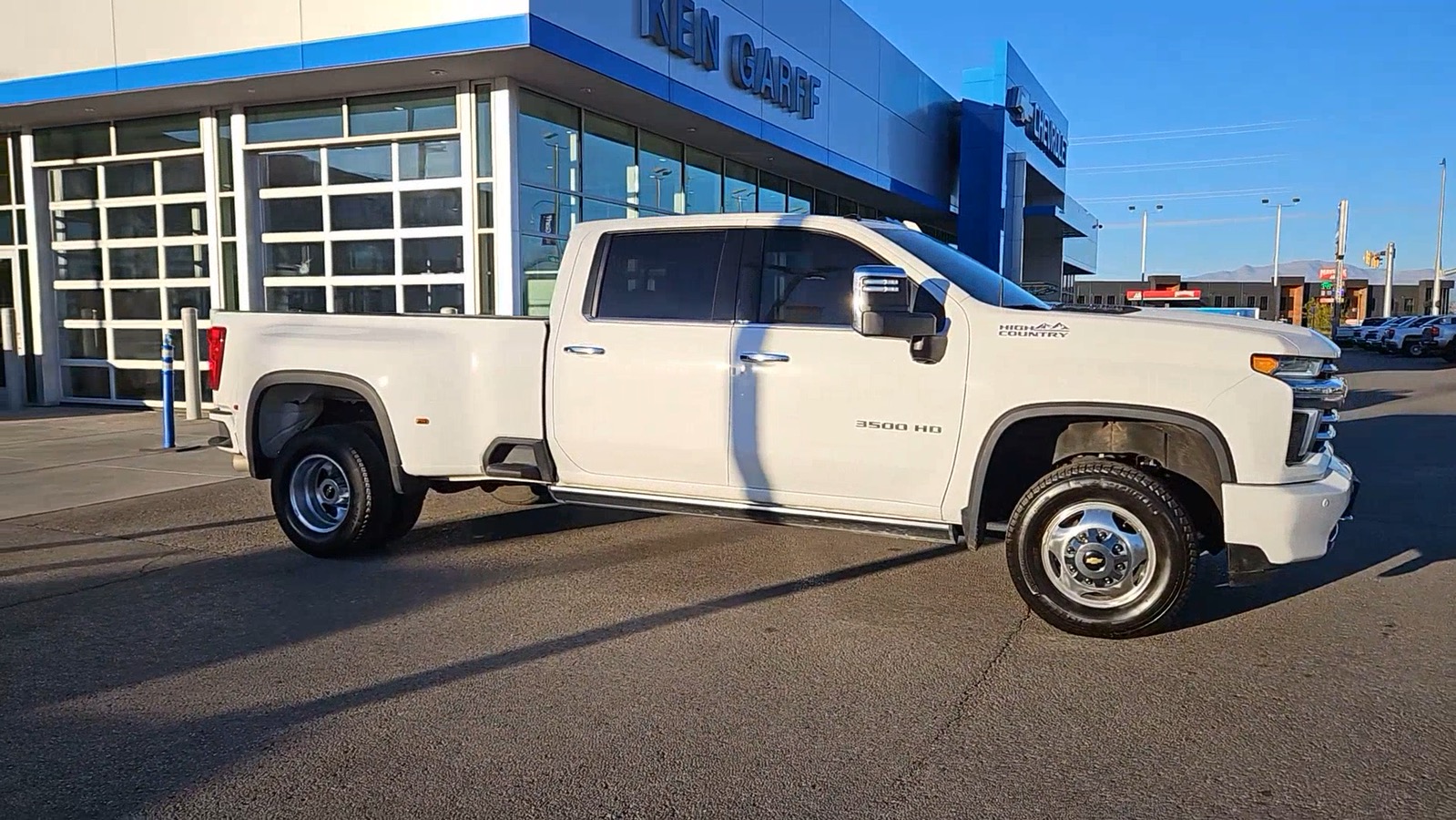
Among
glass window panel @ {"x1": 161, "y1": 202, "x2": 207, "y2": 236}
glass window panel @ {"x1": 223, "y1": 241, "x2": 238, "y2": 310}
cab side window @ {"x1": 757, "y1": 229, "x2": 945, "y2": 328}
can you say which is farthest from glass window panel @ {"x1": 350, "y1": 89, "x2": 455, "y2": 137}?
cab side window @ {"x1": 757, "y1": 229, "x2": 945, "y2": 328}

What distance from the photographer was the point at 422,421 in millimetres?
6340

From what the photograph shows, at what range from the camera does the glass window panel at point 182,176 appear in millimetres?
14758

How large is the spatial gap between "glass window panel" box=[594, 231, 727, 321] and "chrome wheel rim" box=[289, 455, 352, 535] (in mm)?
2092

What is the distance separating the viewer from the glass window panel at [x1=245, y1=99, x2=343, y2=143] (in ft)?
45.4

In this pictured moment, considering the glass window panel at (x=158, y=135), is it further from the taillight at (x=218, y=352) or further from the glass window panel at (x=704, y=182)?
the taillight at (x=218, y=352)

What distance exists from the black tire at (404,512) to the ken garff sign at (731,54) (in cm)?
834

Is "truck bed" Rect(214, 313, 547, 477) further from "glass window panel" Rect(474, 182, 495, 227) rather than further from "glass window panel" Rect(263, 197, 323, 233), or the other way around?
"glass window panel" Rect(263, 197, 323, 233)

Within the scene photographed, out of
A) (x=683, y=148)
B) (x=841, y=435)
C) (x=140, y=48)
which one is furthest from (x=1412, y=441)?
(x=140, y=48)

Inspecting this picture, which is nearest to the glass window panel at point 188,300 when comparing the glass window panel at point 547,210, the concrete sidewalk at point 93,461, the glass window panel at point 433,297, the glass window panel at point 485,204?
the concrete sidewalk at point 93,461

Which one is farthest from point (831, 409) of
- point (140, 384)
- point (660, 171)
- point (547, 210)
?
point (140, 384)

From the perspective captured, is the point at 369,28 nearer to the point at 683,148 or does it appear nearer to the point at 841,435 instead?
the point at 683,148

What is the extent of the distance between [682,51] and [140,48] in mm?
6765

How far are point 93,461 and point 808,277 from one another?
843 centimetres

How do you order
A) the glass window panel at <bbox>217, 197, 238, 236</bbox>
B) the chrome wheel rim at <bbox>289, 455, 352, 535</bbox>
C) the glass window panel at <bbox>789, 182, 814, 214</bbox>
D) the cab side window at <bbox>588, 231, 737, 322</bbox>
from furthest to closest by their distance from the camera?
the glass window panel at <bbox>789, 182, 814, 214</bbox>
the glass window panel at <bbox>217, 197, 238, 236</bbox>
the chrome wheel rim at <bbox>289, 455, 352, 535</bbox>
the cab side window at <bbox>588, 231, 737, 322</bbox>
